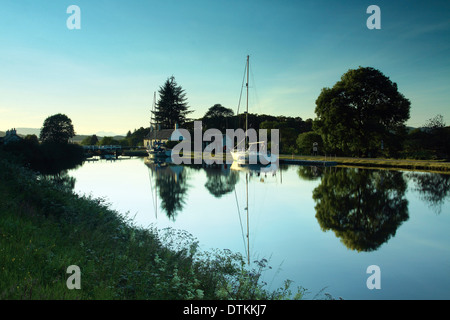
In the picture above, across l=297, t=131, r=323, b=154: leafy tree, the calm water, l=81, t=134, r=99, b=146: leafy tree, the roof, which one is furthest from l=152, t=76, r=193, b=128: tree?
the calm water

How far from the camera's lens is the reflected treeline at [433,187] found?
16984mm

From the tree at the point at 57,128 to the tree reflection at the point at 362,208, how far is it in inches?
2667

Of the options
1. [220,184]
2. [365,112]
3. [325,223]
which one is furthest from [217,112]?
[325,223]

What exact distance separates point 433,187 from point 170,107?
244 ft

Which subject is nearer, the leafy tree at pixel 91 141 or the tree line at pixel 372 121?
the tree line at pixel 372 121

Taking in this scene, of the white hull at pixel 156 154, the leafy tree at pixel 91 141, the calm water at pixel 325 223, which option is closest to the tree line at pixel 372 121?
the calm water at pixel 325 223

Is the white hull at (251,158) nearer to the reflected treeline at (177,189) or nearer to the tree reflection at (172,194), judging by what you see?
the reflected treeline at (177,189)

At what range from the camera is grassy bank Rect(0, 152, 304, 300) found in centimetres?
500

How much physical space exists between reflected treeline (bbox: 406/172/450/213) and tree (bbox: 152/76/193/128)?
A: 68.4 m

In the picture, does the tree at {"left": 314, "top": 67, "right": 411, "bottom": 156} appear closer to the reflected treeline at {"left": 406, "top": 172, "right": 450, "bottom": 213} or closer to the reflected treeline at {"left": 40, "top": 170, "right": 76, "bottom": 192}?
the reflected treeline at {"left": 406, "top": 172, "right": 450, "bottom": 213}

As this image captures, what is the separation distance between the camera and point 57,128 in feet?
232
